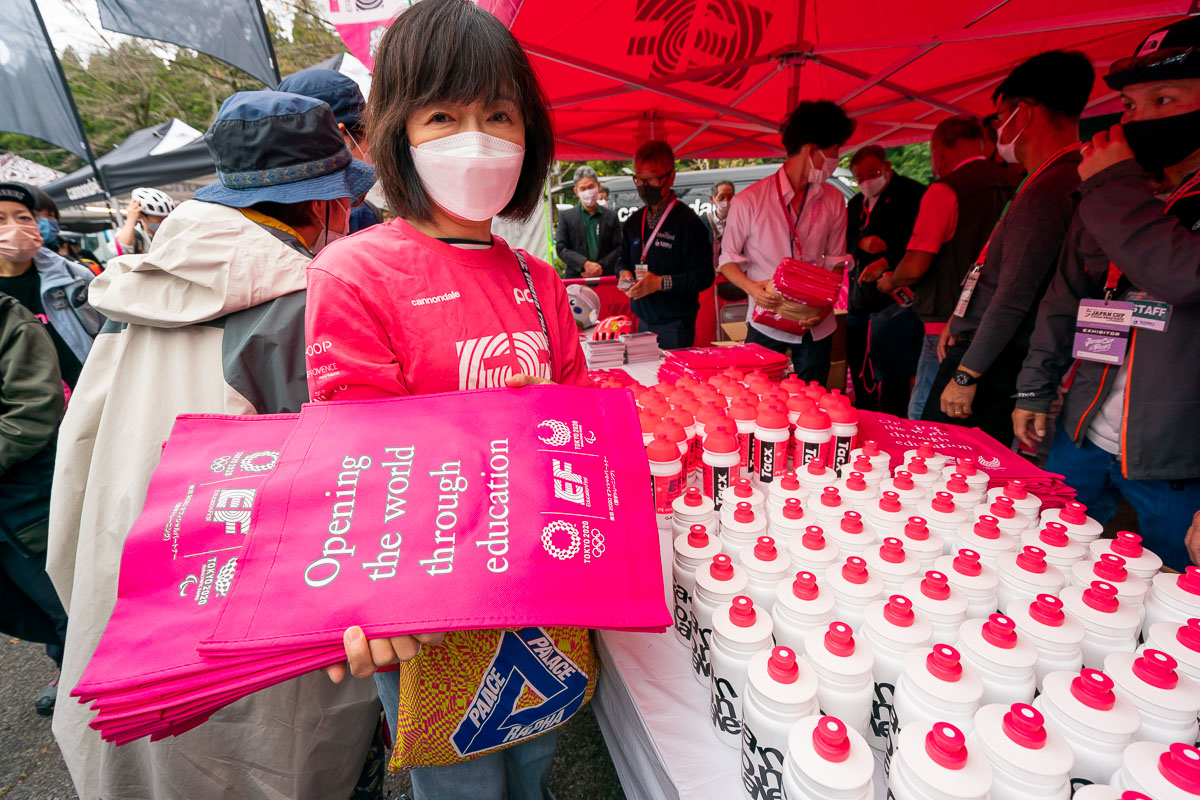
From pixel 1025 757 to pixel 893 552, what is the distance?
438 mm

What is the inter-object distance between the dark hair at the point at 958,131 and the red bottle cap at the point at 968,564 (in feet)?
12.2

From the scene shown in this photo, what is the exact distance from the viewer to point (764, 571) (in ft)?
3.51

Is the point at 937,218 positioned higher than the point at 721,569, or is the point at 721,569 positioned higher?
the point at 937,218

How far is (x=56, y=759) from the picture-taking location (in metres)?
2.42

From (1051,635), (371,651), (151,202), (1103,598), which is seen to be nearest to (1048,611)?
(1051,635)

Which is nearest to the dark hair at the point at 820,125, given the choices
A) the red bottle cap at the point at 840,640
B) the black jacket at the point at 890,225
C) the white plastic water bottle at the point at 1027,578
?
the black jacket at the point at 890,225

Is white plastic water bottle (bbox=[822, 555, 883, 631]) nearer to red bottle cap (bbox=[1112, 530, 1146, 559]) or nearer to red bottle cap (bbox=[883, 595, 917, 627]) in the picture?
red bottle cap (bbox=[883, 595, 917, 627])

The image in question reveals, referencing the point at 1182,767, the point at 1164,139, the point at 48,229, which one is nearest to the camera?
the point at 1182,767

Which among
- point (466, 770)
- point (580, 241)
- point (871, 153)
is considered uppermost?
point (871, 153)

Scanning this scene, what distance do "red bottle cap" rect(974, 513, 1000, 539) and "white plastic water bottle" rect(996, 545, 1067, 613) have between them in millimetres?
71

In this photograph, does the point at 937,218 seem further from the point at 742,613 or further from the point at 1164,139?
the point at 742,613

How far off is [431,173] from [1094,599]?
5.09 ft

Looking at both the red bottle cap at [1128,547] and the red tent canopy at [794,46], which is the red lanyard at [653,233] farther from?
the red bottle cap at [1128,547]

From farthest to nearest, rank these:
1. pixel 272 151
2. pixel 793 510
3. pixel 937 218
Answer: pixel 937 218 → pixel 272 151 → pixel 793 510
